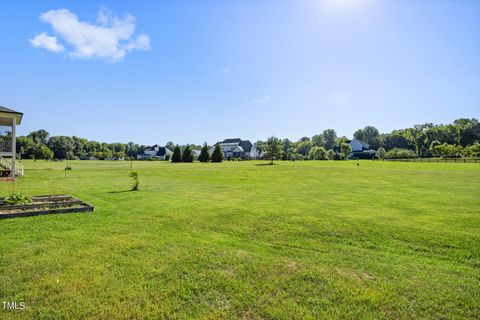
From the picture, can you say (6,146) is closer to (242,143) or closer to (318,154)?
(318,154)

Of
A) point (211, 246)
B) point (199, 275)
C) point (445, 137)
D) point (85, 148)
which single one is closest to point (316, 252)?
point (211, 246)

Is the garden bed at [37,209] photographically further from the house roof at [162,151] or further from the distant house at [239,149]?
the house roof at [162,151]

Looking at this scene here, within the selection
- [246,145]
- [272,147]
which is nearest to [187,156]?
[272,147]

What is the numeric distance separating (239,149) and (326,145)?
53.6 metres

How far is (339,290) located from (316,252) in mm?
1731

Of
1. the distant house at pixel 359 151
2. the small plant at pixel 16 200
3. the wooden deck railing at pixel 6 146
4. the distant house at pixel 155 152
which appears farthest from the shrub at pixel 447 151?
the small plant at pixel 16 200

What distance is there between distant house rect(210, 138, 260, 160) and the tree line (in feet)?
15.1

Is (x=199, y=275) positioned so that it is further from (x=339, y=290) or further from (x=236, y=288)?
(x=339, y=290)

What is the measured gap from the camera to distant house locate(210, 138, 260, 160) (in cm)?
9644

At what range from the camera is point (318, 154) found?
299 ft

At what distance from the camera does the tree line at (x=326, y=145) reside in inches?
2542

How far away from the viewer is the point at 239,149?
3797 inches

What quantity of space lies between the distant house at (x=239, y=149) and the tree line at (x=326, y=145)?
15.1 feet

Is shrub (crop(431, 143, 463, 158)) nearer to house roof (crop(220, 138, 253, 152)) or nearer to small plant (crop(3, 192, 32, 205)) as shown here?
house roof (crop(220, 138, 253, 152))
